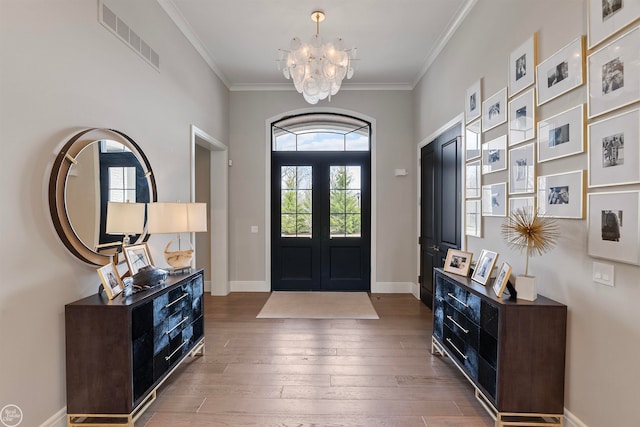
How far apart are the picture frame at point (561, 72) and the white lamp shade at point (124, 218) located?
2936 mm

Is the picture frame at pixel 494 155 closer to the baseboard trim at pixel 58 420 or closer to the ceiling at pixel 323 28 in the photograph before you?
the ceiling at pixel 323 28

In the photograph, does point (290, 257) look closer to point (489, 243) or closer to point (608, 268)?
point (489, 243)

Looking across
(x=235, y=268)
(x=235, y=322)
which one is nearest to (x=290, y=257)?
(x=235, y=268)

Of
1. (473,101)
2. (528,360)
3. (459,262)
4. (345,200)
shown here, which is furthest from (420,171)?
(528,360)

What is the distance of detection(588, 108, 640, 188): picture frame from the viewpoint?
1533 millimetres

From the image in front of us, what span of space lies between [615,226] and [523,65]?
1349 mm

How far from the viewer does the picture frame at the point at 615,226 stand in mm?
1543

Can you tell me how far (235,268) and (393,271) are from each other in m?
2.64

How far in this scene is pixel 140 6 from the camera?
2789mm

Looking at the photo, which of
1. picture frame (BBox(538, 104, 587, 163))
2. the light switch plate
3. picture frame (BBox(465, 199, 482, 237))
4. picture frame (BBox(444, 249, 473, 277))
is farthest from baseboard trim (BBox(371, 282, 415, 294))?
the light switch plate

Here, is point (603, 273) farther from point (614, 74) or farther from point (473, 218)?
point (473, 218)

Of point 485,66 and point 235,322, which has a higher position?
point 485,66

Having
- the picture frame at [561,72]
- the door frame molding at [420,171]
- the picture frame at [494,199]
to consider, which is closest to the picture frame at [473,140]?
the door frame molding at [420,171]

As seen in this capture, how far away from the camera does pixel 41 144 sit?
183cm
